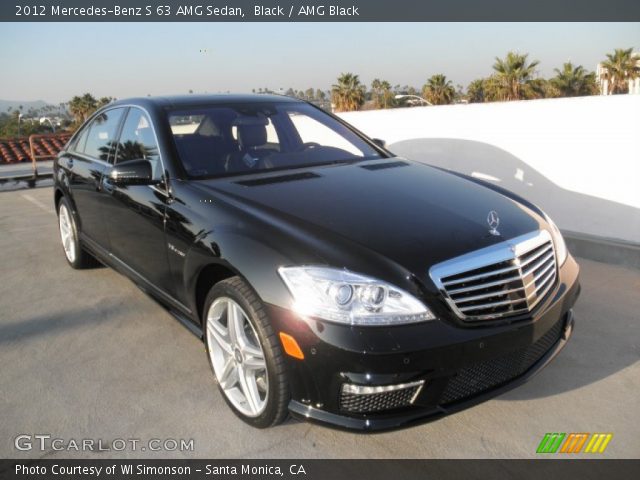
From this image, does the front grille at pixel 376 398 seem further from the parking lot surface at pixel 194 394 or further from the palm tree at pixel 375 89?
the palm tree at pixel 375 89

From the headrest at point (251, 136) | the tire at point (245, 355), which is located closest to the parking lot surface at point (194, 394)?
the tire at point (245, 355)

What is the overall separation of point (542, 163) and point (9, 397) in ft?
16.4

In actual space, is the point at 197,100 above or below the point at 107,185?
above

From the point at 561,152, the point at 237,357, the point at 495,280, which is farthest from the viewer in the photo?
the point at 561,152

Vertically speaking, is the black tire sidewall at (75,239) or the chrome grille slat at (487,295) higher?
the chrome grille slat at (487,295)

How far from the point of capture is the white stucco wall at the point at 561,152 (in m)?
4.86

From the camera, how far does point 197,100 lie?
12.3ft

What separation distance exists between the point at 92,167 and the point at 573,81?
152 ft

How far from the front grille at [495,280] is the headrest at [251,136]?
69.0 inches

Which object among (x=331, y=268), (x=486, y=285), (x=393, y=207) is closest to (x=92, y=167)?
(x=393, y=207)

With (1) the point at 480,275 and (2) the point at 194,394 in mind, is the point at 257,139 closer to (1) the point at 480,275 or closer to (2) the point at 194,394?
(2) the point at 194,394

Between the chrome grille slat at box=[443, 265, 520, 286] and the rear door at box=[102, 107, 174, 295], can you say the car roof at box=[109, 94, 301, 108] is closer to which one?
the rear door at box=[102, 107, 174, 295]

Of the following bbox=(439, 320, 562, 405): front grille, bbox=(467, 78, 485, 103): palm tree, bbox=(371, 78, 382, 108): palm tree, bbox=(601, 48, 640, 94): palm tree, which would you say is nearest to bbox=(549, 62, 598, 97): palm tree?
bbox=(601, 48, 640, 94): palm tree

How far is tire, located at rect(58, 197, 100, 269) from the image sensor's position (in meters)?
4.98
